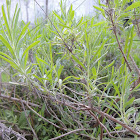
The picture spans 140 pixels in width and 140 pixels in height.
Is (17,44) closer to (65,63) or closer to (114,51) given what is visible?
(65,63)

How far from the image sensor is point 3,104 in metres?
0.68

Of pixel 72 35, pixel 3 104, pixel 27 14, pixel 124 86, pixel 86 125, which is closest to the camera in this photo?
pixel 124 86

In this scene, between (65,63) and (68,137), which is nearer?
(68,137)

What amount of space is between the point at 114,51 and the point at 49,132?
572mm

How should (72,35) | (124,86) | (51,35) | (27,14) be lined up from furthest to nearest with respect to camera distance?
(27,14), (51,35), (72,35), (124,86)

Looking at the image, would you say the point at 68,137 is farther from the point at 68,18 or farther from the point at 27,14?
the point at 27,14

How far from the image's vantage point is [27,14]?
250 cm

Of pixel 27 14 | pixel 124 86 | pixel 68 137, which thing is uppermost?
pixel 27 14

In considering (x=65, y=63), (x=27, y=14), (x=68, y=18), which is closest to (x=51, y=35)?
(x=65, y=63)

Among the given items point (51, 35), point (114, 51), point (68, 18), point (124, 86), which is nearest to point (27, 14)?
point (51, 35)

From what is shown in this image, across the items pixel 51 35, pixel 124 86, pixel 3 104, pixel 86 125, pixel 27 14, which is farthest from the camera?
pixel 27 14

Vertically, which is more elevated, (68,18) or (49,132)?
(68,18)

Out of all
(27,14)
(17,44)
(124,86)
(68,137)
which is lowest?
(68,137)

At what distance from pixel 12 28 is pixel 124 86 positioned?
31 centimetres
